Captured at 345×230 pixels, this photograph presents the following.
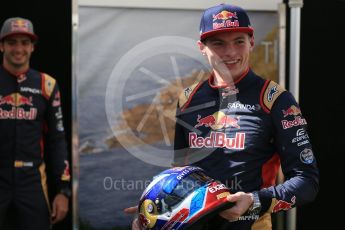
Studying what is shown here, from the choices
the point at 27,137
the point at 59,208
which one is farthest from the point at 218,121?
the point at 59,208

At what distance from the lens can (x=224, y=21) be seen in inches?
75.3

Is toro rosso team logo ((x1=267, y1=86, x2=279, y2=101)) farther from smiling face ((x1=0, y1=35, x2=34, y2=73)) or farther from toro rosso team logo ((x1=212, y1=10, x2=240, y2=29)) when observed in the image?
smiling face ((x1=0, y1=35, x2=34, y2=73))

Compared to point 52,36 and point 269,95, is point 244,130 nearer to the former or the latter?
point 269,95

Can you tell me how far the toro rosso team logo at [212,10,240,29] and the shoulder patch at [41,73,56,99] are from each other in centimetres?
208

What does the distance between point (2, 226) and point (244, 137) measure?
2242mm

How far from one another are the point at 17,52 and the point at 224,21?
2.22 metres

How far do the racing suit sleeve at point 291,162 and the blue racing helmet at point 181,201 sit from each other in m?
0.17

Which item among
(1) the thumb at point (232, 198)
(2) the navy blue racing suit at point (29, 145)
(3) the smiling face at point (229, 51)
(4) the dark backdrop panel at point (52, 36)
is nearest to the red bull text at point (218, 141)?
(3) the smiling face at point (229, 51)

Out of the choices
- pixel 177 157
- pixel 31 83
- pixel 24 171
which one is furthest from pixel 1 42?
pixel 177 157

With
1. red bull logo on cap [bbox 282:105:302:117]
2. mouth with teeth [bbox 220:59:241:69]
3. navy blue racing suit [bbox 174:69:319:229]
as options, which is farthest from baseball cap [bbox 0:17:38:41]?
red bull logo on cap [bbox 282:105:302:117]

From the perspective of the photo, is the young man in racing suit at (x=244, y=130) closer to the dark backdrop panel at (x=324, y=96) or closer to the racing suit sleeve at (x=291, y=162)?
the racing suit sleeve at (x=291, y=162)

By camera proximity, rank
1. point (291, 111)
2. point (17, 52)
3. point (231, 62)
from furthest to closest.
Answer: point (17, 52)
point (231, 62)
point (291, 111)

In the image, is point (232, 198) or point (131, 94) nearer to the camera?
point (232, 198)

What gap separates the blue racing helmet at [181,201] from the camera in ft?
5.42
